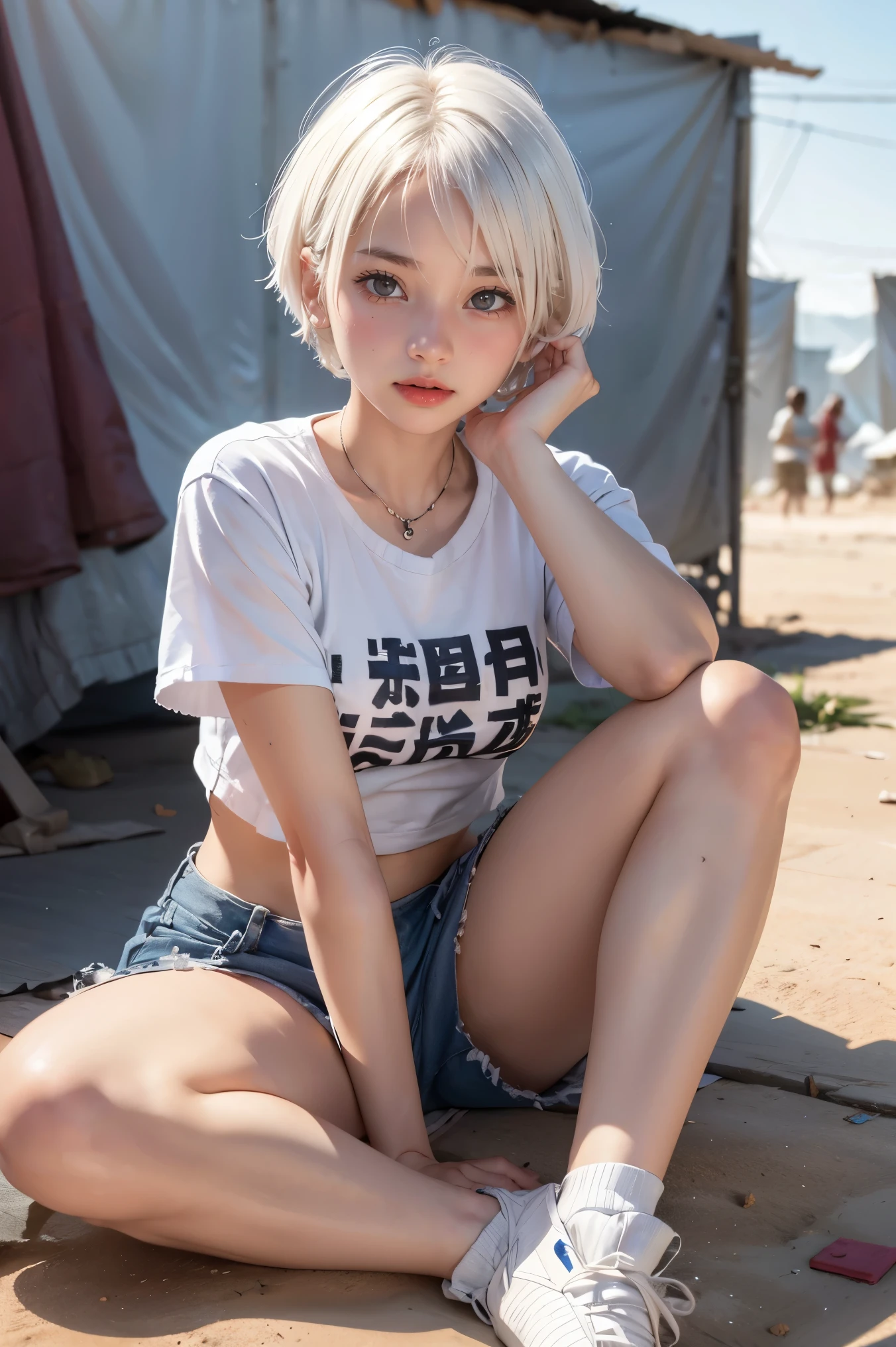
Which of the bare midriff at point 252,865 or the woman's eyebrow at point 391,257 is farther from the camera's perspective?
the bare midriff at point 252,865

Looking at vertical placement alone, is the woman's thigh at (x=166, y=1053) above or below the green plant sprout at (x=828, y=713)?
above

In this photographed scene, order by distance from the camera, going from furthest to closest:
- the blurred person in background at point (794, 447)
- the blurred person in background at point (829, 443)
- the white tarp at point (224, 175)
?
the blurred person in background at point (829, 443) → the blurred person in background at point (794, 447) → the white tarp at point (224, 175)

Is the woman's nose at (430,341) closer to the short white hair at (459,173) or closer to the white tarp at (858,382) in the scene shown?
the short white hair at (459,173)

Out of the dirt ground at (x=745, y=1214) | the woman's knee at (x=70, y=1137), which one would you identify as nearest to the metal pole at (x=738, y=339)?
the dirt ground at (x=745, y=1214)

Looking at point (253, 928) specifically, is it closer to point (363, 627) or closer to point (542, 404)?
point (363, 627)

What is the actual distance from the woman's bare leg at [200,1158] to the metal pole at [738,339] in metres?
5.52

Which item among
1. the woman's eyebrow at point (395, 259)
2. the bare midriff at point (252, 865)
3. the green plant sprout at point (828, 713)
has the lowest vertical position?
the green plant sprout at point (828, 713)

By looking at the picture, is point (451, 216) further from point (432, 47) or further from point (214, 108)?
point (432, 47)

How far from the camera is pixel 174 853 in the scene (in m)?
3.14

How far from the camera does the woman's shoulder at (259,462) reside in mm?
1588

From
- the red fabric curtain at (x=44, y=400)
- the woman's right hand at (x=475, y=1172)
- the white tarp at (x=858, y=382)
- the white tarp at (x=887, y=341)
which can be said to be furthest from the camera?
the white tarp at (x=858, y=382)

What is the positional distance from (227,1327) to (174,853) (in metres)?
1.89

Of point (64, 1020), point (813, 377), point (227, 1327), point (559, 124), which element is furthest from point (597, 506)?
point (813, 377)

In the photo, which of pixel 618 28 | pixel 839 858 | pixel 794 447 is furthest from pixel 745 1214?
pixel 794 447
